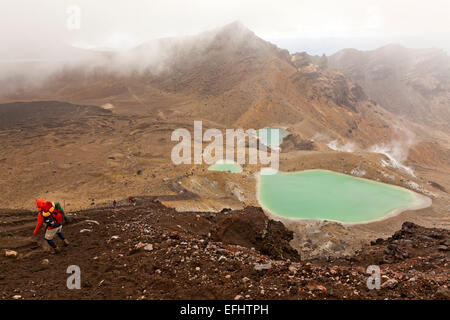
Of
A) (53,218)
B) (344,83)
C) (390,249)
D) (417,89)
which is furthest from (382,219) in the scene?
(417,89)

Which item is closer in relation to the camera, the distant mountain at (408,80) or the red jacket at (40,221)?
the red jacket at (40,221)

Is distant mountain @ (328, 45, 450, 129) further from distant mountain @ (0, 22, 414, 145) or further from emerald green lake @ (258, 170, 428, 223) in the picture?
emerald green lake @ (258, 170, 428, 223)

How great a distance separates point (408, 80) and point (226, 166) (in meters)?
112

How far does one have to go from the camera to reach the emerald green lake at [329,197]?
20.0 metres

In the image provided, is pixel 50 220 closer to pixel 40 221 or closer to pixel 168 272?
pixel 40 221

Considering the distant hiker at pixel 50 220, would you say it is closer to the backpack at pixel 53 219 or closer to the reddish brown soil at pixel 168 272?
the backpack at pixel 53 219

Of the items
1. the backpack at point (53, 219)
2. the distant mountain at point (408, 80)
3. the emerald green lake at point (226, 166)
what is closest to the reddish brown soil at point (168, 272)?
the backpack at point (53, 219)

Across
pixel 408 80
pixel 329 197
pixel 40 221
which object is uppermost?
pixel 408 80

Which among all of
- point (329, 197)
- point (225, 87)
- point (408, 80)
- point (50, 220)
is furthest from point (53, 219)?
point (408, 80)

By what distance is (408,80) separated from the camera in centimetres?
10988

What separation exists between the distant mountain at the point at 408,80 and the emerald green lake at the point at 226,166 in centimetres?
8965

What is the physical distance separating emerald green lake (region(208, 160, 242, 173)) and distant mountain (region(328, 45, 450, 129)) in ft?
294

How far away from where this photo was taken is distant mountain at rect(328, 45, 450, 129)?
325 ft

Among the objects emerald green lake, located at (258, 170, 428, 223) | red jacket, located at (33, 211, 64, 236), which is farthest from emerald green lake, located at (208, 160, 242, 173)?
red jacket, located at (33, 211, 64, 236)
